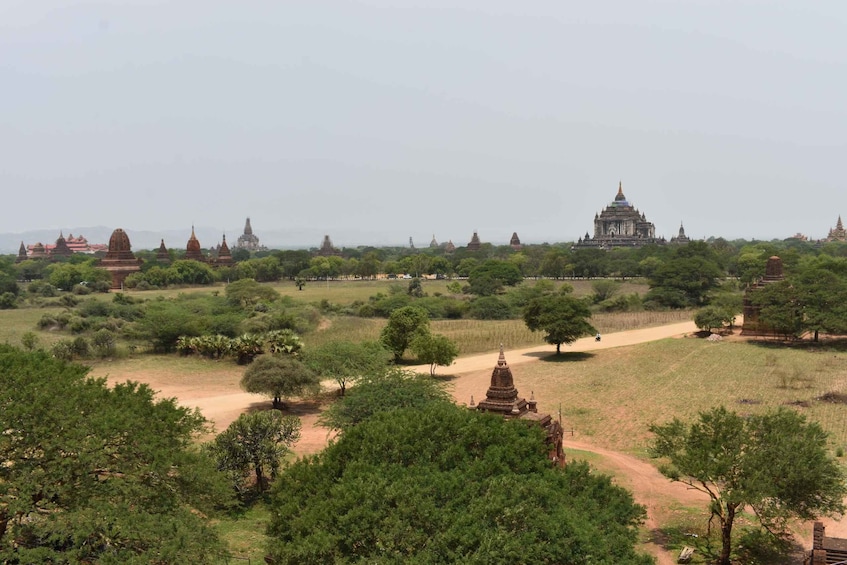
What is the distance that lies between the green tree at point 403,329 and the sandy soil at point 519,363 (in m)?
2.09

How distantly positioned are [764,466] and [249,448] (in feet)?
46.1

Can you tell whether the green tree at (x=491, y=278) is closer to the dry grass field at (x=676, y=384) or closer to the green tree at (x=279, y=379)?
the dry grass field at (x=676, y=384)

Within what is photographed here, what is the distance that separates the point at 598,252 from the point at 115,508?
108 m

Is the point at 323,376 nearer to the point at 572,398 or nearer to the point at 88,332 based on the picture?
the point at 572,398

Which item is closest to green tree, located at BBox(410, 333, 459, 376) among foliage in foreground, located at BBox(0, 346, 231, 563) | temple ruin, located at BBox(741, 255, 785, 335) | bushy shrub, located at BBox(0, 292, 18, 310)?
foliage in foreground, located at BBox(0, 346, 231, 563)

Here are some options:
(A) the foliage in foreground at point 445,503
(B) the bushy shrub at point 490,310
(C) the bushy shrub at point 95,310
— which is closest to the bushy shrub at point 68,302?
(C) the bushy shrub at point 95,310

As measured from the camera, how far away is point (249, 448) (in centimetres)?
2048

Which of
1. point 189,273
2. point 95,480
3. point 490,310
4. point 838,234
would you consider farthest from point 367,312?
point 838,234

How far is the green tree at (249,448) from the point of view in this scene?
2014 centimetres

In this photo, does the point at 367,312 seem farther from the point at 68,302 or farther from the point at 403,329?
the point at 68,302

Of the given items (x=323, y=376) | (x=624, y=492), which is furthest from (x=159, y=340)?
(x=624, y=492)

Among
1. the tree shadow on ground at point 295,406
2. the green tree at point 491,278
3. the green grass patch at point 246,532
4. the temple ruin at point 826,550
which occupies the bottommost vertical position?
the green grass patch at point 246,532

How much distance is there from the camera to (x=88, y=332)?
50.1 m

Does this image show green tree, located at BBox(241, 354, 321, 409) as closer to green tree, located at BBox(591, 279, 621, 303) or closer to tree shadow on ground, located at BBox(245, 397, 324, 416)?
tree shadow on ground, located at BBox(245, 397, 324, 416)
